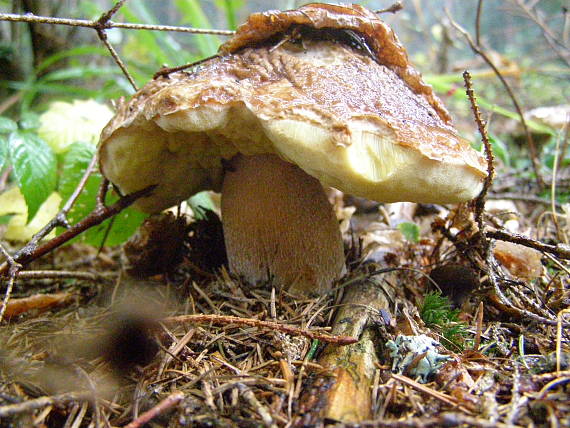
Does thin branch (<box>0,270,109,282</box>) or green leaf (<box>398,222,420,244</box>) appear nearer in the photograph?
thin branch (<box>0,270,109,282</box>)

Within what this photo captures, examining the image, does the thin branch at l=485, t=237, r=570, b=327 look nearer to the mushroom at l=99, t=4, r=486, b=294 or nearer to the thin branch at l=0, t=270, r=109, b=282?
the mushroom at l=99, t=4, r=486, b=294

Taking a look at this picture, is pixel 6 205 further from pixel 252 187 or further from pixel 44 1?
pixel 44 1

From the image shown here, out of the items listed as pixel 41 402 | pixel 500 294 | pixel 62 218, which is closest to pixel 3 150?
pixel 62 218

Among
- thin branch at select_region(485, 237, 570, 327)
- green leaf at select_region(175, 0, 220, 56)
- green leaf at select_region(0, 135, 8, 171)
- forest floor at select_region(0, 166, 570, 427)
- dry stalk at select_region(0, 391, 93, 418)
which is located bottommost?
dry stalk at select_region(0, 391, 93, 418)

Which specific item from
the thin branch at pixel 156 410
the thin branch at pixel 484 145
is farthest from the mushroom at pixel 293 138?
the thin branch at pixel 156 410

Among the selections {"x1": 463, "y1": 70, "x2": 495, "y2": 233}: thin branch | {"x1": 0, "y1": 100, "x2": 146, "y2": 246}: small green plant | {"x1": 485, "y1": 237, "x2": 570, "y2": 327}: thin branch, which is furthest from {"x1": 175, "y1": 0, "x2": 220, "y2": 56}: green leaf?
{"x1": 485, "y1": 237, "x2": 570, "y2": 327}: thin branch

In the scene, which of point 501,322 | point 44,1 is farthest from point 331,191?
point 44,1

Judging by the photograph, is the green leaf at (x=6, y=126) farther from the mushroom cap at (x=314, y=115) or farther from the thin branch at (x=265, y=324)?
the thin branch at (x=265, y=324)
